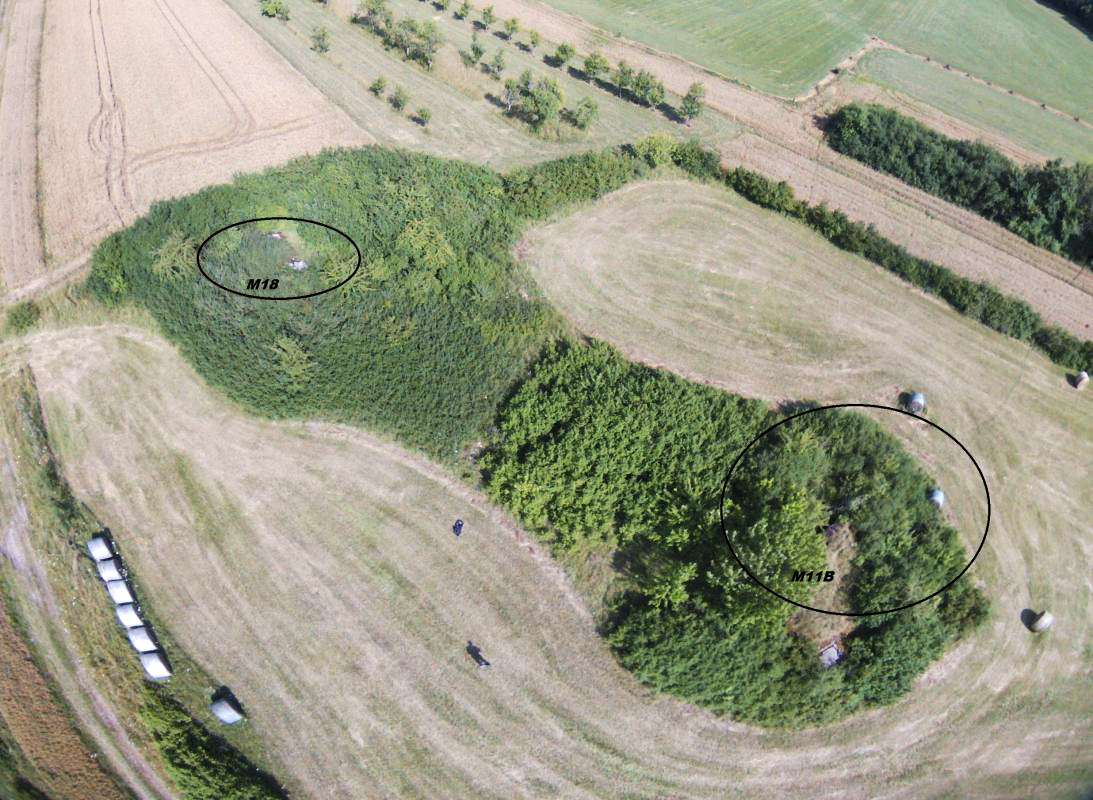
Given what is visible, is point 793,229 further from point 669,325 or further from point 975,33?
point 975,33

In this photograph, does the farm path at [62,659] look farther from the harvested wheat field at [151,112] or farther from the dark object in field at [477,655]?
the harvested wheat field at [151,112]

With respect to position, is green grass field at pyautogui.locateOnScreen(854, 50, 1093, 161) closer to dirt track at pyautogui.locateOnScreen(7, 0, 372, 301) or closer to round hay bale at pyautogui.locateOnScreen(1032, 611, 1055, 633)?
round hay bale at pyautogui.locateOnScreen(1032, 611, 1055, 633)

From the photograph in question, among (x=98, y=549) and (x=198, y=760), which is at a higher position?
(x=98, y=549)

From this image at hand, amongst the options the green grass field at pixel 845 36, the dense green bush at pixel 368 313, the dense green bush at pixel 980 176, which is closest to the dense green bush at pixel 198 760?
the dense green bush at pixel 368 313

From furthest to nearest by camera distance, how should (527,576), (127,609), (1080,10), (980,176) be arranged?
(1080,10) → (980,176) → (527,576) → (127,609)

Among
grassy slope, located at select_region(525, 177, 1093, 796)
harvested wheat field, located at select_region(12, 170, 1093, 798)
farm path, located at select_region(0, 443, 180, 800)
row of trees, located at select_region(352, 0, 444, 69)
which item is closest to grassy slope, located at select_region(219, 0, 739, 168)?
row of trees, located at select_region(352, 0, 444, 69)

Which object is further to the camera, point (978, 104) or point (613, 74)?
point (978, 104)

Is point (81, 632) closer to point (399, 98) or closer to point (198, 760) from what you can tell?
point (198, 760)

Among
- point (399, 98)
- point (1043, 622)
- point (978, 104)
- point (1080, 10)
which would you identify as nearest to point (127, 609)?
point (399, 98)
